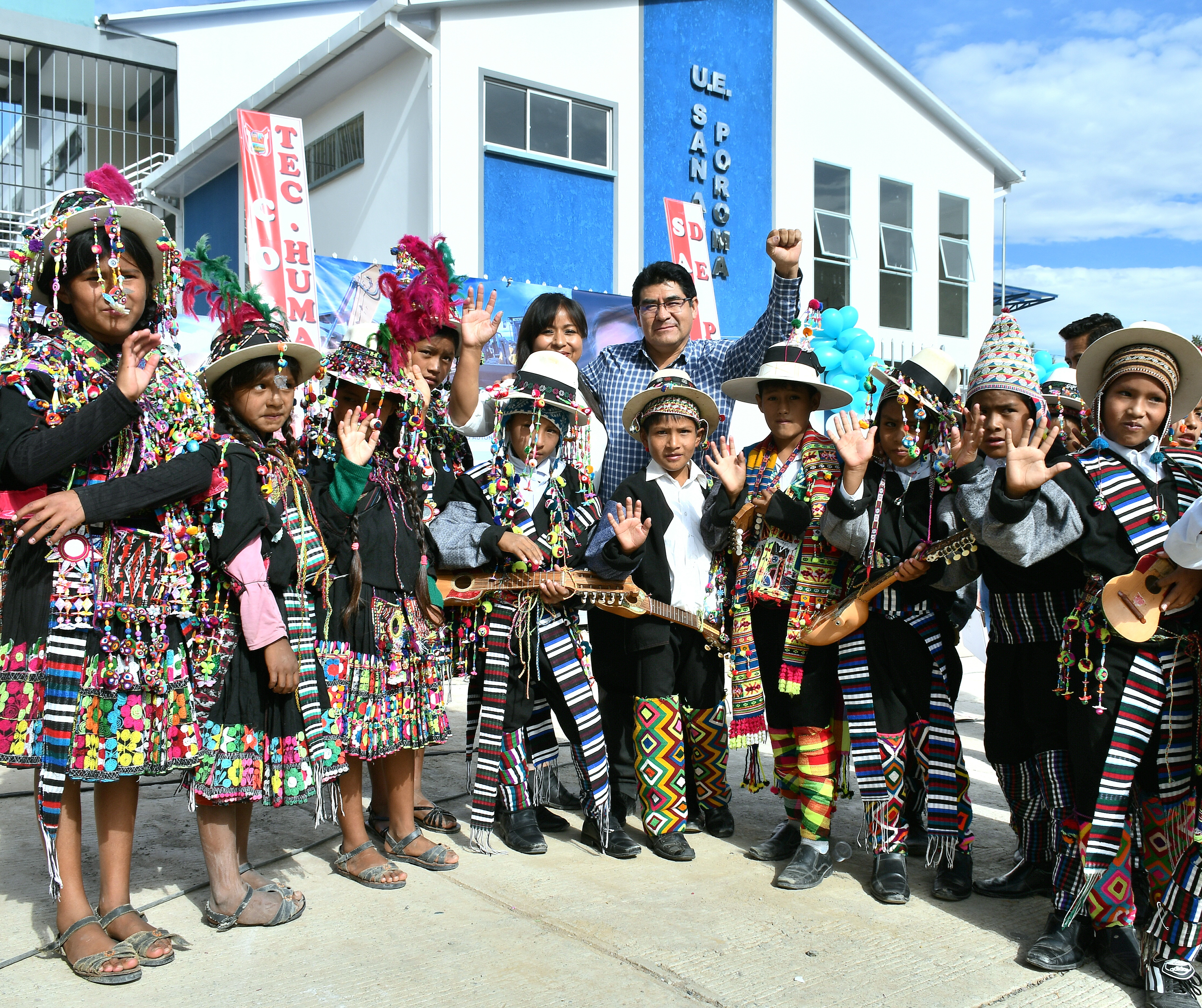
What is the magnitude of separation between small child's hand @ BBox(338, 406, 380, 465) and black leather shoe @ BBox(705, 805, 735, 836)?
6.56ft

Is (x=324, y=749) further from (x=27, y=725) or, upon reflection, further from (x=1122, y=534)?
(x=1122, y=534)

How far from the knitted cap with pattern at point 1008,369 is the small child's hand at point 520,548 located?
5.44 feet

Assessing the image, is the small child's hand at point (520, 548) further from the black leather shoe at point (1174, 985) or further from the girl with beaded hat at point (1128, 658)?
the black leather shoe at point (1174, 985)

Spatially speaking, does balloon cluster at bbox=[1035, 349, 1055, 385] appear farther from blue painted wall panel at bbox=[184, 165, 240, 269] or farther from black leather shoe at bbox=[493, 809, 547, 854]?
blue painted wall panel at bbox=[184, 165, 240, 269]

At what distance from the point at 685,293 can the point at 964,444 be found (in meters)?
1.63

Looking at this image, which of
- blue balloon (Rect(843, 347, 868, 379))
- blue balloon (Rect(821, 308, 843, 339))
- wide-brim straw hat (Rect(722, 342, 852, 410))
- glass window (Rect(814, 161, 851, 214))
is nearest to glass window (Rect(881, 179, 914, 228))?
glass window (Rect(814, 161, 851, 214))

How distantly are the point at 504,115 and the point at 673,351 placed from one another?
8.62m

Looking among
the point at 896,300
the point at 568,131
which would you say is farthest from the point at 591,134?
the point at 896,300

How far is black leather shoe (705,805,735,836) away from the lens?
13.3 ft

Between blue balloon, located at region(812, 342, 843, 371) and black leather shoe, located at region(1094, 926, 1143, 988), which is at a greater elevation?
blue balloon, located at region(812, 342, 843, 371)

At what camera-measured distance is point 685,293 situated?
435 centimetres

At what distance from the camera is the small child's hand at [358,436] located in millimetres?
3406

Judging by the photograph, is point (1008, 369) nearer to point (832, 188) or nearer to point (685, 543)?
point (685, 543)

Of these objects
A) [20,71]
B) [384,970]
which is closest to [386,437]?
[384,970]
